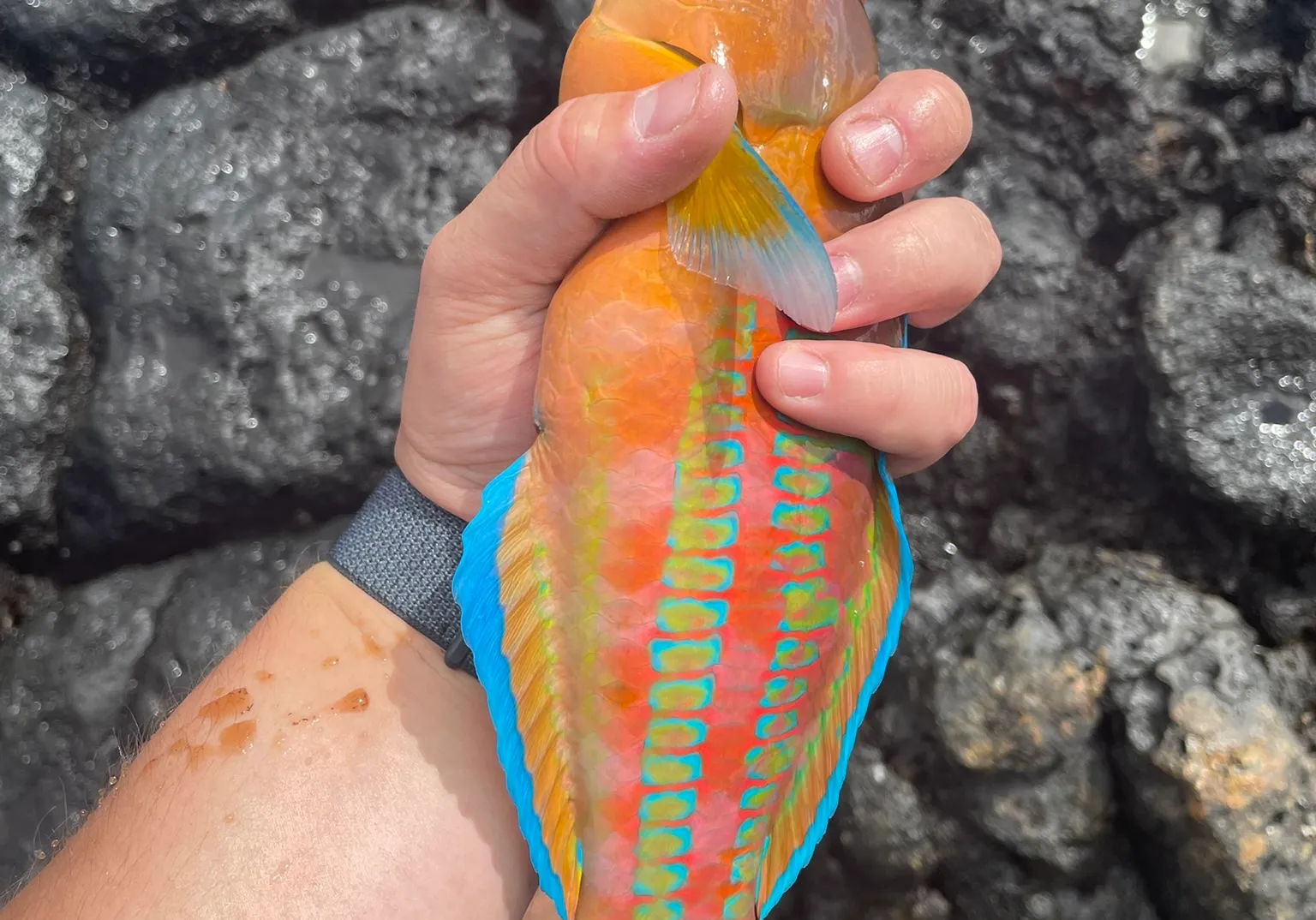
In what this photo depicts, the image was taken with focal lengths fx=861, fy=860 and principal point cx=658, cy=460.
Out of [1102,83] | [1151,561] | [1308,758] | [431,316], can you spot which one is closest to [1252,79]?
[1102,83]

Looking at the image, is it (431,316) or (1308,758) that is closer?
(431,316)

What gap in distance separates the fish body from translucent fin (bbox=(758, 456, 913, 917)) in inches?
2.3

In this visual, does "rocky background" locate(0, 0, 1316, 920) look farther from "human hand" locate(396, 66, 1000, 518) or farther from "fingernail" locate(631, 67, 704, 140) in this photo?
"fingernail" locate(631, 67, 704, 140)

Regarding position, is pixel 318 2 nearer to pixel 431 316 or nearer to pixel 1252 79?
pixel 431 316

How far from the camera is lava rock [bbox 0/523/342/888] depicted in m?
2.61

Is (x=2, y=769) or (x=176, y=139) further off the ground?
(x=176, y=139)

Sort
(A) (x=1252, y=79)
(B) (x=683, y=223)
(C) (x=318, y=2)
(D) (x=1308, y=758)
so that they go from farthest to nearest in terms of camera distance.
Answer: (C) (x=318, y=2), (A) (x=1252, y=79), (D) (x=1308, y=758), (B) (x=683, y=223)

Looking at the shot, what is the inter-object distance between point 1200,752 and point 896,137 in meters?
1.57

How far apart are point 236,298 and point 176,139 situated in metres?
0.53

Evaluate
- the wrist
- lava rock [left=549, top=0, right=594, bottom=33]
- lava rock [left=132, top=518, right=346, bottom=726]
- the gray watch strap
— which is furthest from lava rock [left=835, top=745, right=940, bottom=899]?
lava rock [left=549, top=0, right=594, bottom=33]

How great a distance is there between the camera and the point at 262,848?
1700 millimetres

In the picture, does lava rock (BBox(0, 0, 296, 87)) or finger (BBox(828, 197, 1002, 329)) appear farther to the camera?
lava rock (BBox(0, 0, 296, 87))

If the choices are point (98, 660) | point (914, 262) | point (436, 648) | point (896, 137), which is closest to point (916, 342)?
point (914, 262)

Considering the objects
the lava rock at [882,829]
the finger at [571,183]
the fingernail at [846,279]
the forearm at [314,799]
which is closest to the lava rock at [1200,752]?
the lava rock at [882,829]
